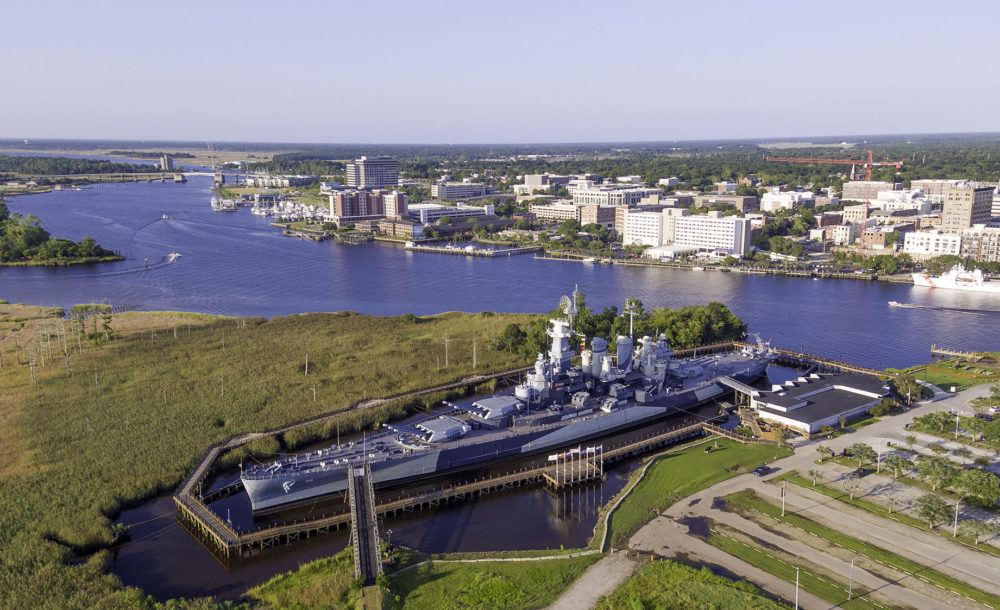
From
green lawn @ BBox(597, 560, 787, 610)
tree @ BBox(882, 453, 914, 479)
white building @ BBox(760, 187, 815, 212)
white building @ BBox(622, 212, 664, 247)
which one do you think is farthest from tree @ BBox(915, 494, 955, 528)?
white building @ BBox(760, 187, 815, 212)

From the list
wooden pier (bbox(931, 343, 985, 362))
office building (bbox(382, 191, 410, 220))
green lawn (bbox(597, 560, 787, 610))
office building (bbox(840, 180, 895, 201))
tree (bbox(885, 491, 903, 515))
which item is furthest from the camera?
office building (bbox(840, 180, 895, 201))

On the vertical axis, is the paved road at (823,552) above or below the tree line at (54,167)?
below

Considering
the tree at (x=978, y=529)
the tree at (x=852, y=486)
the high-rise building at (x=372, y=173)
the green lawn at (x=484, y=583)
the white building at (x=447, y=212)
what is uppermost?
the high-rise building at (x=372, y=173)

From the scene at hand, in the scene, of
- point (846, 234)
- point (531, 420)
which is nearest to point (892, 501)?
point (531, 420)

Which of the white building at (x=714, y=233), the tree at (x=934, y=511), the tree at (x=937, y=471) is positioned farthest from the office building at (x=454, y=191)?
the tree at (x=934, y=511)

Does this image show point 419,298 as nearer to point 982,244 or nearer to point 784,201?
point 982,244

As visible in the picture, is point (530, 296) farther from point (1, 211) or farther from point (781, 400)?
point (1, 211)

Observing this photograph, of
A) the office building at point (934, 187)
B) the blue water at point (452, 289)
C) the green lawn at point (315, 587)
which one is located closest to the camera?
the green lawn at point (315, 587)

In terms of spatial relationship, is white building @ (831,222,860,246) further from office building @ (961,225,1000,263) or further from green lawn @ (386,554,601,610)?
green lawn @ (386,554,601,610)

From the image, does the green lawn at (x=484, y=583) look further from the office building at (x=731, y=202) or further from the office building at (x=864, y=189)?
the office building at (x=864, y=189)
